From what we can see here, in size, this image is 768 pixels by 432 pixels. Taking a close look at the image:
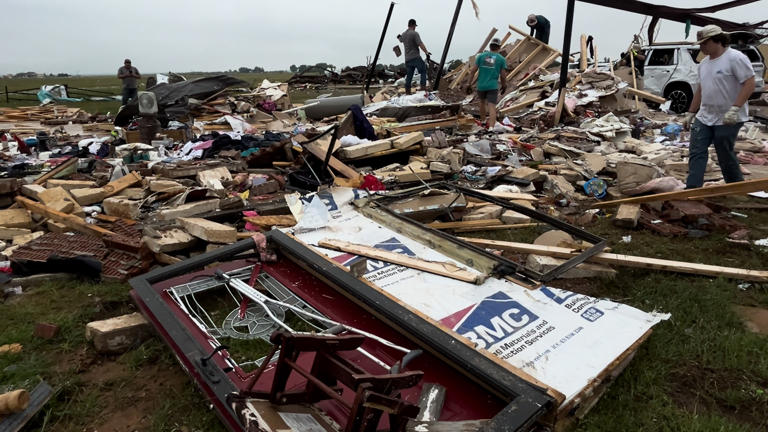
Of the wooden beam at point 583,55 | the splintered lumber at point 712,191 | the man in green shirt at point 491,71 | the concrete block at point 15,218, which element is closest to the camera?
the splintered lumber at point 712,191

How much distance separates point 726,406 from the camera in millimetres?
2408

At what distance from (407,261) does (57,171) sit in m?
5.57

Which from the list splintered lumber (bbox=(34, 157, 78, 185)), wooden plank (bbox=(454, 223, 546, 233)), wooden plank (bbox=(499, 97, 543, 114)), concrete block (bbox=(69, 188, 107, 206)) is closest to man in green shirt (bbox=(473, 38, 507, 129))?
wooden plank (bbox=(499, 97, 543, 114))

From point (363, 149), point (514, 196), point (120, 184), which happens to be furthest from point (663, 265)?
point (120, 184)

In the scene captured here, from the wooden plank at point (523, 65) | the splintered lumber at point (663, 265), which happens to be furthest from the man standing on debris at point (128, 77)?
the splintered lumber at point (663, 265)

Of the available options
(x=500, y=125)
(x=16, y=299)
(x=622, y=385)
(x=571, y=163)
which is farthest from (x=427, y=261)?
(x=500, y=125)

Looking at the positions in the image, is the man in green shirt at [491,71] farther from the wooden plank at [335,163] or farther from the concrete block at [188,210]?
the concrete block at [188,210]

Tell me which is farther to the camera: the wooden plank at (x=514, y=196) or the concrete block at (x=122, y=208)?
the wooden plank at (x=514, y=196)

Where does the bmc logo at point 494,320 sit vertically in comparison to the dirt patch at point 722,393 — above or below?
above

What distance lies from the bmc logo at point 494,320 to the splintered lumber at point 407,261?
245 mm

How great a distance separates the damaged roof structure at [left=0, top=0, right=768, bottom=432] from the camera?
202cm

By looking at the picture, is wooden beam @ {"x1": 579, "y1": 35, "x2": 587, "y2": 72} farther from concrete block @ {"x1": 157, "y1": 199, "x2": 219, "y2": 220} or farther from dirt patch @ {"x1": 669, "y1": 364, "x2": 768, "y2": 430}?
dirt patch @ {"x1": 669, "y1": 364, "x2": 768, "y2": 430}

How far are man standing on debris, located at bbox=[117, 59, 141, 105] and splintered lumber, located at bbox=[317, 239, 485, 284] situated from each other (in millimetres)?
12371

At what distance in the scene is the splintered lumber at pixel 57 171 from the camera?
19.6 ft
